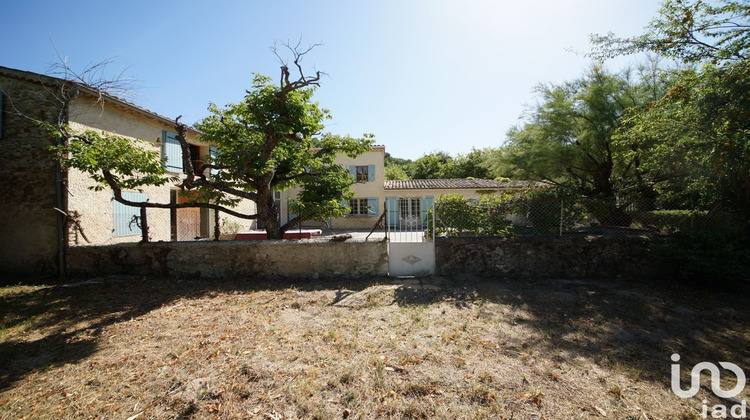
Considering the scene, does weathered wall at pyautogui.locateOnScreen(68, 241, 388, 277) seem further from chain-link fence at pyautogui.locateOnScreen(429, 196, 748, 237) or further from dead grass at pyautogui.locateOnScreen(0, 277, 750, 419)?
chain-link fence at pyautogui.locateOnScreen(429, 196, 748, 237)

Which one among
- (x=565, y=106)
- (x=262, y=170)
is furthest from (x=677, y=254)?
(x=262, y=170)

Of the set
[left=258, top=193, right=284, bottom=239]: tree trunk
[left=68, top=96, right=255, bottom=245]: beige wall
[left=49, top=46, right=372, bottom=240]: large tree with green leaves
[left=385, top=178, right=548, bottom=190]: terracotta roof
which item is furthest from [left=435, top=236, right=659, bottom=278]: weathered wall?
[left=385, top=178, right=548, bottom=190]: terracotta roof

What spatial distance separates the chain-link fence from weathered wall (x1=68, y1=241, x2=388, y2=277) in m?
1.71

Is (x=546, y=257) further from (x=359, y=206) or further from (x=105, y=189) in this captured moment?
(x=359, y=206)

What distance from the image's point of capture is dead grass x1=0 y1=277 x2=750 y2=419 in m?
2.48

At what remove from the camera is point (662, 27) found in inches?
219

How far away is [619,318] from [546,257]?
2.23 m

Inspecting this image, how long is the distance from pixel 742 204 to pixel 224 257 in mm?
10553

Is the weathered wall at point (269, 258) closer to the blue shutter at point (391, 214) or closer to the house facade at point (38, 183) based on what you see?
the blue shutter at point (391, 214)

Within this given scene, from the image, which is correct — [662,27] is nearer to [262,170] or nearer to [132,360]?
[262,170]

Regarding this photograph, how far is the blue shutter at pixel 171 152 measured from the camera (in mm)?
10318

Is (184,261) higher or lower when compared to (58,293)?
higher

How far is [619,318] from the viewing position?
14.1ft

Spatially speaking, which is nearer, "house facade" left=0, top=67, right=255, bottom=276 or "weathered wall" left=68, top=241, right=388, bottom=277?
"weathered wall" left=68, top=241, right=388, bottom=277
